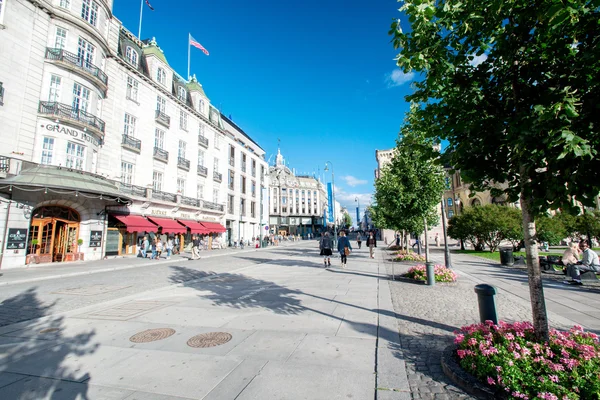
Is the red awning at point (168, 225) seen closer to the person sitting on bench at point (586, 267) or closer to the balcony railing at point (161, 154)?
the balcony railing at point (161, 154)

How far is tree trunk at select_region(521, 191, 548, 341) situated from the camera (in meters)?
3.86

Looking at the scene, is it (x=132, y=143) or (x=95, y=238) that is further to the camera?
(x=132, y=143)

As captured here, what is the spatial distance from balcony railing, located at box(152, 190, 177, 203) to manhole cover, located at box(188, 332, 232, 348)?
2412 cm

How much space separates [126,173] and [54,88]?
25.5 ft

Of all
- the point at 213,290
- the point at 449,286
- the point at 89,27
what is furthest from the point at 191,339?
the point at 89,27

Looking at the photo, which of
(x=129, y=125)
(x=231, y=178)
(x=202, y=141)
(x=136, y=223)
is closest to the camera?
(x=136, y=223)

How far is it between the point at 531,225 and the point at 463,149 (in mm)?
1449

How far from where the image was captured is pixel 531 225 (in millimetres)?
4012

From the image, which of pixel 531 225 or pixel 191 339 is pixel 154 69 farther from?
pixel 531 225

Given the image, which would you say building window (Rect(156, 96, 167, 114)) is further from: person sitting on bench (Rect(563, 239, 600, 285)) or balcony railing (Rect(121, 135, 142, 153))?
person sitting on bench (Rect(563, 239, 600, 285))

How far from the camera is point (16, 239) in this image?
1634cm

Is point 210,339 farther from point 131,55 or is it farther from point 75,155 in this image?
point 131,55

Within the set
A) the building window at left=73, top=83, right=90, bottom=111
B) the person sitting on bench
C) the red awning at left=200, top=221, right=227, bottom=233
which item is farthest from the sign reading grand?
the person sitting on bench

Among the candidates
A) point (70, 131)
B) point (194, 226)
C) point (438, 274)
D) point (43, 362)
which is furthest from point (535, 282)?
point (194, 226)
